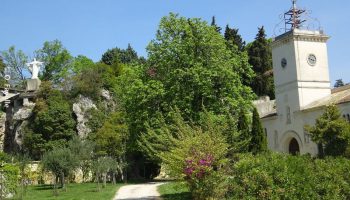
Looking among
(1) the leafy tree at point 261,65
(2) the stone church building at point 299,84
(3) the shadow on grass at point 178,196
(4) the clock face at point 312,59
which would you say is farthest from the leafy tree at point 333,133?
(1) the leafy tree at point 261,65

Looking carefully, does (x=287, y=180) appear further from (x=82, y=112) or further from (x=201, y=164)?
(x=82, y=112)

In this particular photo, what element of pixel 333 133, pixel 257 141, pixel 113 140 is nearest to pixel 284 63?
pixel 257 141

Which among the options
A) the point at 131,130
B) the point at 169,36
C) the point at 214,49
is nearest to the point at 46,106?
the point at 131,130

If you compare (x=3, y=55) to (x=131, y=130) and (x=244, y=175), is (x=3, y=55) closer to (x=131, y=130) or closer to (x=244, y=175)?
(x=131, y=130)

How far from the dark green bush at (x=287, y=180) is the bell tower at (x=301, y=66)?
22152 millimetres

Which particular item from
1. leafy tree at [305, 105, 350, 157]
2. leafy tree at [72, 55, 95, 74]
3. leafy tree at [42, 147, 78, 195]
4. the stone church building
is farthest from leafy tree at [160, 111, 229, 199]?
leafy tree at [72, 55, 95, 74]

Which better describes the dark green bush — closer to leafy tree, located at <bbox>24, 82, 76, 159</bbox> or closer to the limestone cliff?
leafy tree, located at <bbox>24, 82, 76, 159</bbox>

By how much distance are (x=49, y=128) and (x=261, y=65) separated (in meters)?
27.7

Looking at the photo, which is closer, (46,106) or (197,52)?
(197,52)

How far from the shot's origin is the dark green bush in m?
16.4

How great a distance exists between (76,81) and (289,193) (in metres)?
34.7

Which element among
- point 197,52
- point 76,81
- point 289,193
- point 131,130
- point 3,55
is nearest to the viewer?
point 289,193

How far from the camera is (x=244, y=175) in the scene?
1700 centimetres

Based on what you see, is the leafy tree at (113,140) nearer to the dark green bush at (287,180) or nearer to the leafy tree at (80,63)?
the dark green bush at (287,180)
